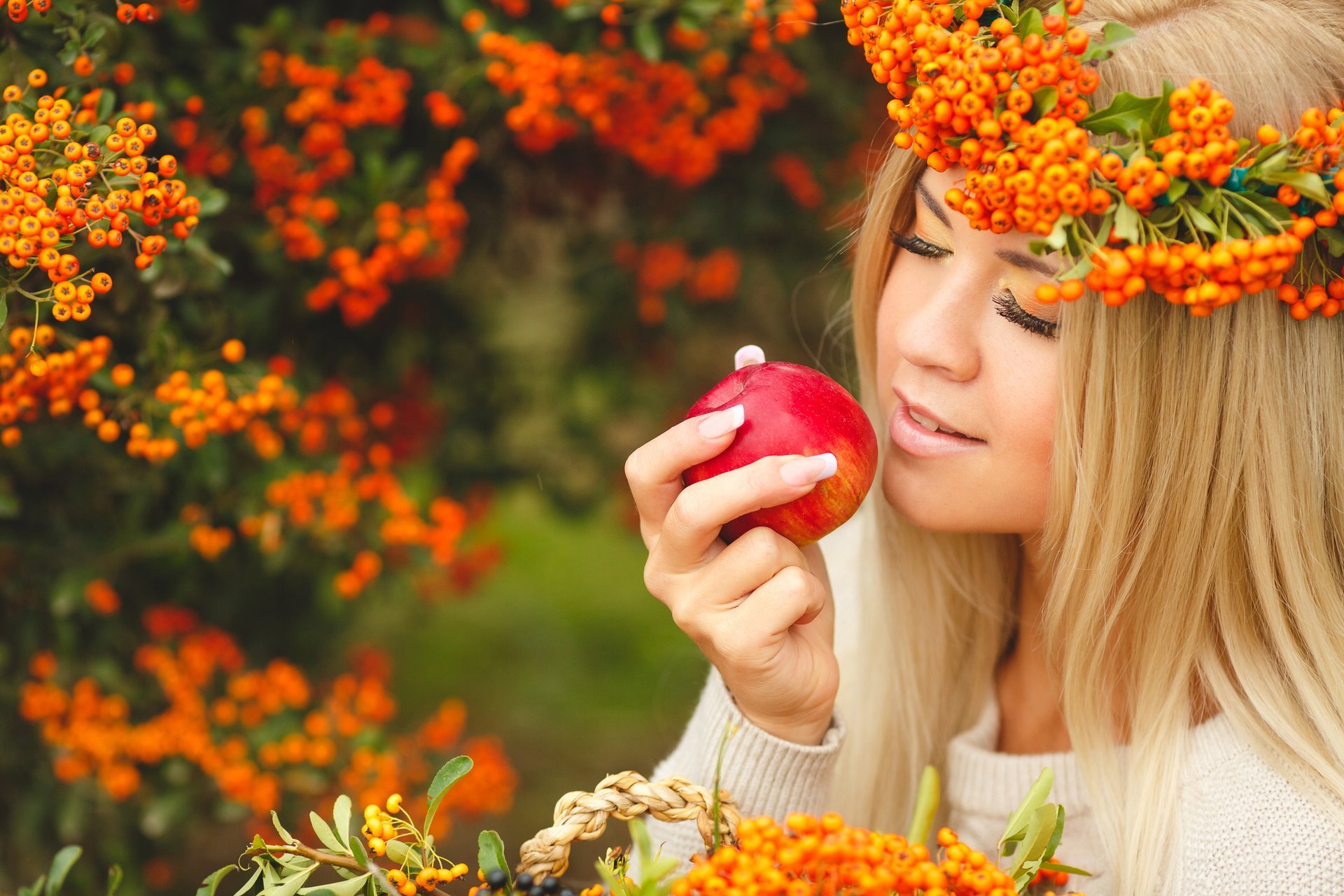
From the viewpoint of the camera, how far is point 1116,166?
1.26 m

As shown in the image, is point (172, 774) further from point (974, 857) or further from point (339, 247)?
point (974, 857)

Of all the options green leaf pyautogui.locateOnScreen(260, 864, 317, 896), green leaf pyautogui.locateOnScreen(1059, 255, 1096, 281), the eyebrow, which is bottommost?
green leaf pyautogui.locateOnScreen(260, 864, 317, 896)

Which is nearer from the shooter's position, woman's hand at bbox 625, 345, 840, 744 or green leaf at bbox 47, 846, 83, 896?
green leaf at bbox 47, 846, 83, 896

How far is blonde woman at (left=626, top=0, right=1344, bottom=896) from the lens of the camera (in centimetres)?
143

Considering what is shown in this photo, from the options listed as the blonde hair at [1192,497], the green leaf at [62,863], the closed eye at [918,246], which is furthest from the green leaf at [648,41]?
the green leaf at [62,863]

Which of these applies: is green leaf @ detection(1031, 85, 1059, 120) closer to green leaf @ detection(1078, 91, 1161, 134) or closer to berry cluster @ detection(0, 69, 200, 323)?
green leaf @ detection(1078, 91, 1161, 134)

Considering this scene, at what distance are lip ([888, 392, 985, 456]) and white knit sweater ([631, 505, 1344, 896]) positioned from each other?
488 mm

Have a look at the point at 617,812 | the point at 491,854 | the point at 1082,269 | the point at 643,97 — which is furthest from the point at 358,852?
the point at 643,97

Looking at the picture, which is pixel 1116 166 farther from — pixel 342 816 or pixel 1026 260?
pixel 342 816

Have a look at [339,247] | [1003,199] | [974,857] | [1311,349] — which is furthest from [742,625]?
[339,247]

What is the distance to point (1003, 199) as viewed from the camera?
52.2 inches

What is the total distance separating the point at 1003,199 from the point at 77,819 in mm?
2071

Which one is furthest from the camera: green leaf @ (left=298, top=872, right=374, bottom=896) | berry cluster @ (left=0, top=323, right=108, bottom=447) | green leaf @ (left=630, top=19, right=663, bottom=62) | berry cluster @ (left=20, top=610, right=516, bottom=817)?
berry cluster @ (left=20, top=610, right=516, bottom=817)

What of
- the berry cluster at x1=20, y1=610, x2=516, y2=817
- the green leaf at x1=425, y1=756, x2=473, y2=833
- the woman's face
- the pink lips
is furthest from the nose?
the berry cluster at x1=20, y1=610, x2=516, y2=817
